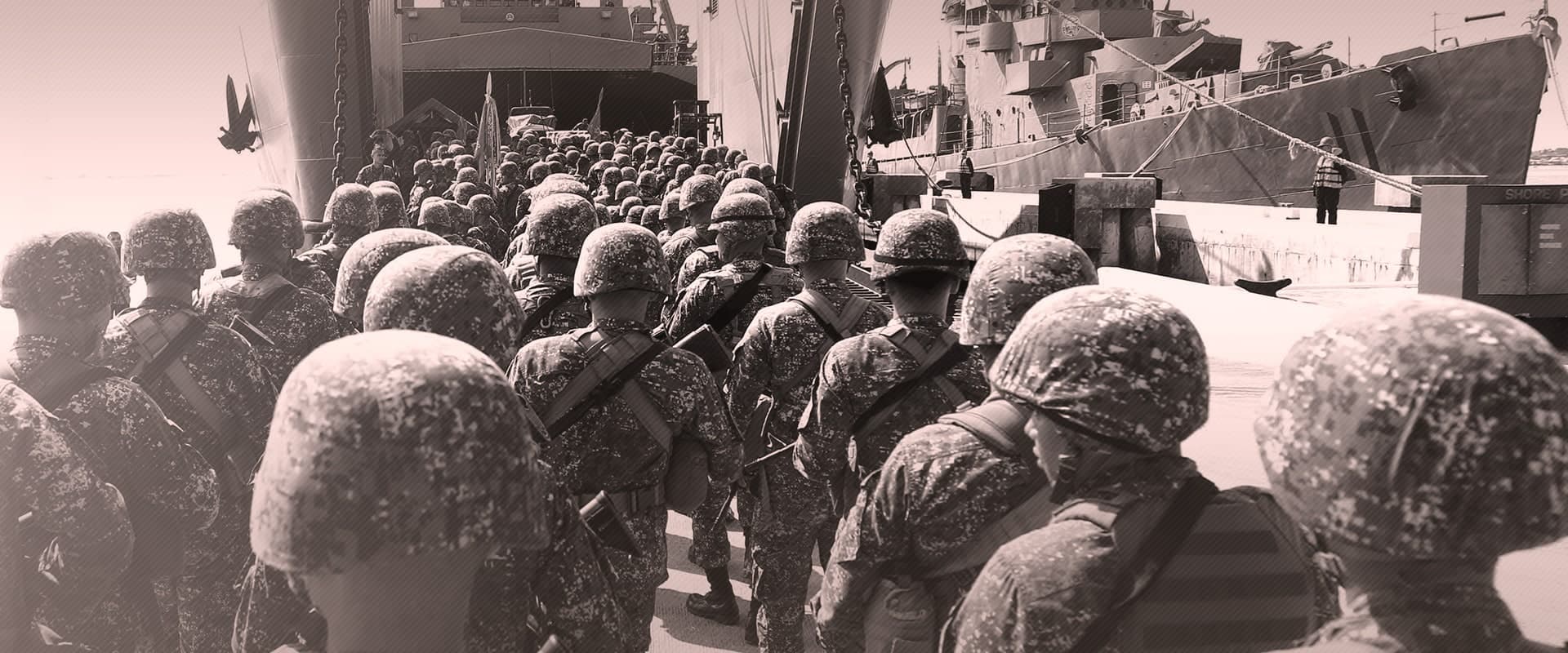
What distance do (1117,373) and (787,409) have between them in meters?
3.02

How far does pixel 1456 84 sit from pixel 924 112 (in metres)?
25.9

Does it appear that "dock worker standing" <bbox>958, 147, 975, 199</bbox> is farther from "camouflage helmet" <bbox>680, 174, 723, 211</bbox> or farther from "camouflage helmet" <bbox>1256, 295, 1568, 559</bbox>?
"camouflage helmet" <bbox>1256, 295, 1568, 559</bbox>

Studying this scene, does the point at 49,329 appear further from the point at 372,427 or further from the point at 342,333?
the point at 372,427

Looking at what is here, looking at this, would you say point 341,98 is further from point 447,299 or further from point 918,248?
point 447,299

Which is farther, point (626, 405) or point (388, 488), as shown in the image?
point (626, 405)

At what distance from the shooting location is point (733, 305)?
606cm

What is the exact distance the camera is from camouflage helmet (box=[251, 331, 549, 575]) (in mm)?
1690

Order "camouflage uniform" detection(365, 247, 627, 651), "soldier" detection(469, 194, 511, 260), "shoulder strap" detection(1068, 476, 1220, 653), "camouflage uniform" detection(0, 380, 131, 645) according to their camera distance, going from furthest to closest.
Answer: "soldier" detection(469, 194, 511, 260)
"camouflage uniform" detection(0, 380, 131, 645)
"camouflage uniform" detection(365, 247, 627, 651)
"shoulder strap" detection(1068, 476, 1220, 653)

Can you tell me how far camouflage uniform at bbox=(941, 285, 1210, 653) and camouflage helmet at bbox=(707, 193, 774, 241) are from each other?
4214mm

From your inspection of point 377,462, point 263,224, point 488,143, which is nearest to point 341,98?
point 488,143

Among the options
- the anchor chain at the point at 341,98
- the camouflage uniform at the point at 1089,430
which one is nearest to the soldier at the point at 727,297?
the camouflage uniform at the point at 1089,430

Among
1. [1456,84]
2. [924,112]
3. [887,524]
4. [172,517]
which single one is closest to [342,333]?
[172,517]

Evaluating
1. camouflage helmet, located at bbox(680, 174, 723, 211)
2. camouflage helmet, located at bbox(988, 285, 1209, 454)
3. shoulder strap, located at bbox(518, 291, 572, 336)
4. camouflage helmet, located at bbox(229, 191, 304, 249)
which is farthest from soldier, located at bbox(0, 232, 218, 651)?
camouflage helmet, located at bbox(680, 174, 723, 211)

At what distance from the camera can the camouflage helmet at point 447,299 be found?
9.71ft
